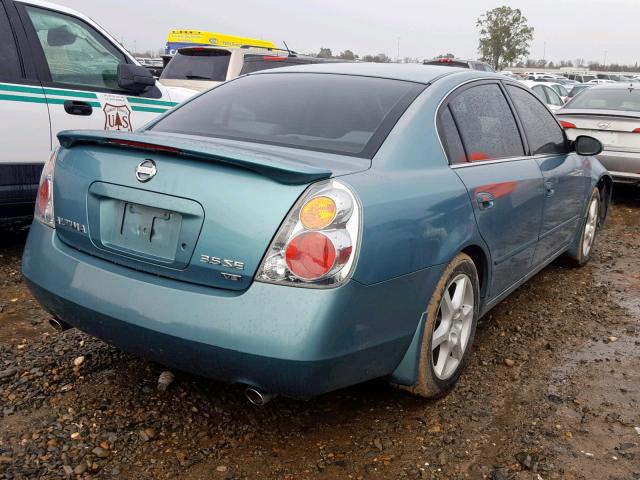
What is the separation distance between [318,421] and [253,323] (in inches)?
32.2

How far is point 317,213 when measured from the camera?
214 centimetres

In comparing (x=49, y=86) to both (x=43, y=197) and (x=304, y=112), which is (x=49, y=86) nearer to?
(x=43, y=197)

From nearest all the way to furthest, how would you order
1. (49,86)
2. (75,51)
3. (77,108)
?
(49,86), (77,108), (75,51)

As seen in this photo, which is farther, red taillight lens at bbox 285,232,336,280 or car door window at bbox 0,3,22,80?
car door window at bbox 0,3,22,80

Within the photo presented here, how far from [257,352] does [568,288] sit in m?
3.29

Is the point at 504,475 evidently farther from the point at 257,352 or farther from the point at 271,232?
the point at 271,232

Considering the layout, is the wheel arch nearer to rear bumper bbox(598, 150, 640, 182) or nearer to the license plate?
rear bumper bbox(598, 150, 640, 182)

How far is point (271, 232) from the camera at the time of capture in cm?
212

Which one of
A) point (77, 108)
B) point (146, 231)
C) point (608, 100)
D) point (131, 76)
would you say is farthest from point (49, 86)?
point (608, 100)

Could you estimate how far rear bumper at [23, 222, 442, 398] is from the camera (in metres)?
2.08

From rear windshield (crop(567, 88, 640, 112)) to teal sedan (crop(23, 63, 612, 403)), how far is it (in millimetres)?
6196

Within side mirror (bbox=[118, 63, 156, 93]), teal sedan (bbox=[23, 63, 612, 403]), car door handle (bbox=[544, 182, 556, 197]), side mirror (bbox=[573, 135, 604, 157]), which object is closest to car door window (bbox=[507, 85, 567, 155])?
side mirror (bbox=[573, 135, 604, 157])

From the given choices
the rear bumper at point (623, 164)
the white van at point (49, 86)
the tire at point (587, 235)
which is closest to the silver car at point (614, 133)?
the rear bumper at point (623, 164)

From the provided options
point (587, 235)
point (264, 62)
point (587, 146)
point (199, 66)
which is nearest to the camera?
point (587, 146)
